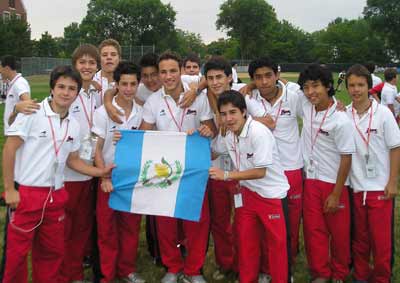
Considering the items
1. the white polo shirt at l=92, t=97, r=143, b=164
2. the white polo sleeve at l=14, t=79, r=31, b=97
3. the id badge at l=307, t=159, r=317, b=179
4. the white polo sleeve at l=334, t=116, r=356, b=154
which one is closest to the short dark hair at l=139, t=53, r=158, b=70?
the white polo shirt at l=92, t=97, r=143, b=164

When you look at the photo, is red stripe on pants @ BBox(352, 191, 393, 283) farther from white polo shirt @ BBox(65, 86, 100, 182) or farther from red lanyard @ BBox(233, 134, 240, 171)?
white polo shirt @ BBox(65, 86, 100, 182)

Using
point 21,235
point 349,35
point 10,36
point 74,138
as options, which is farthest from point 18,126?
point 349,35

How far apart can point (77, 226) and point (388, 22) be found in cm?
9595

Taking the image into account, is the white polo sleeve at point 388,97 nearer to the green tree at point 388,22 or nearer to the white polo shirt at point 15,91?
the white polo shirt at point 15,91

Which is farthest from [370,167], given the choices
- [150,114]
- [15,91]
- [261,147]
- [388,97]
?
[388,97]

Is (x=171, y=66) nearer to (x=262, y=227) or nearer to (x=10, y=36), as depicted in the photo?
(x=262, y=227)

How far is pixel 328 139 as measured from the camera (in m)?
4.64

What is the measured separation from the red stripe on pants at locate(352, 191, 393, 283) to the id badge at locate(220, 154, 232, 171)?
1.33 m

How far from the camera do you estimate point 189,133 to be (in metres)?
4.70

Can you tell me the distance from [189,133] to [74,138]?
114 cm

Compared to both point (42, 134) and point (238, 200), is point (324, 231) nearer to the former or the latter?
point (238, 200)

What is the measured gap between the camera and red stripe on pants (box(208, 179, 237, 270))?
5.03m

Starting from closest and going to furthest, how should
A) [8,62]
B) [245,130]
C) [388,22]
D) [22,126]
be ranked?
[22,126] < [245,130] < [8,62] < [388,22]

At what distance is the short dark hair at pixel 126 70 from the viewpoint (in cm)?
474
